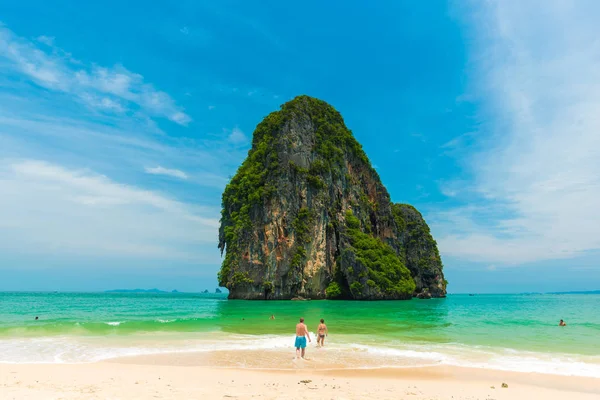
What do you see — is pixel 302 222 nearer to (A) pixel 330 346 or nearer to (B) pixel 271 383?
(A) pixel 330 346

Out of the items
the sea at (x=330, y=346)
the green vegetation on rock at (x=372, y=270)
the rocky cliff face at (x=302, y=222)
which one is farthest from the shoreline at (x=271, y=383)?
the green vegetation on rock at (x=372, y=270)

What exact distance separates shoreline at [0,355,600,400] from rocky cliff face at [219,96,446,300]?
137 feet

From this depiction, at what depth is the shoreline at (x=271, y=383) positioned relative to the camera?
761 cm

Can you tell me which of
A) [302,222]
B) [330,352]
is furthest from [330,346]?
[302,222]

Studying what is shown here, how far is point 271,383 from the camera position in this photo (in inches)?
344

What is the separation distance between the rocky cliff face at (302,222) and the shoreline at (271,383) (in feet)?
137

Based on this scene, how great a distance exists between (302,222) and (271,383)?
46318mm

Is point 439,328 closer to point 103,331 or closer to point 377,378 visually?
point 377,378

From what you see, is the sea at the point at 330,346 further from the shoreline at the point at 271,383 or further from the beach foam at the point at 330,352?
the shoreline at the point at 271,383

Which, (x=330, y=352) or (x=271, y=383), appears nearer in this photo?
(x=271, y=383)

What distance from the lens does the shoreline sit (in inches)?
300

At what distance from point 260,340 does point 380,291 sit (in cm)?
4036

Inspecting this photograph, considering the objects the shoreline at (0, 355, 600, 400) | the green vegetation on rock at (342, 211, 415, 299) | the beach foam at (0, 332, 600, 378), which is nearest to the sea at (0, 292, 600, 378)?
the beach foam at (0, 332, 600, 378)

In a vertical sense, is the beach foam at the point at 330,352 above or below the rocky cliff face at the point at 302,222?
below
